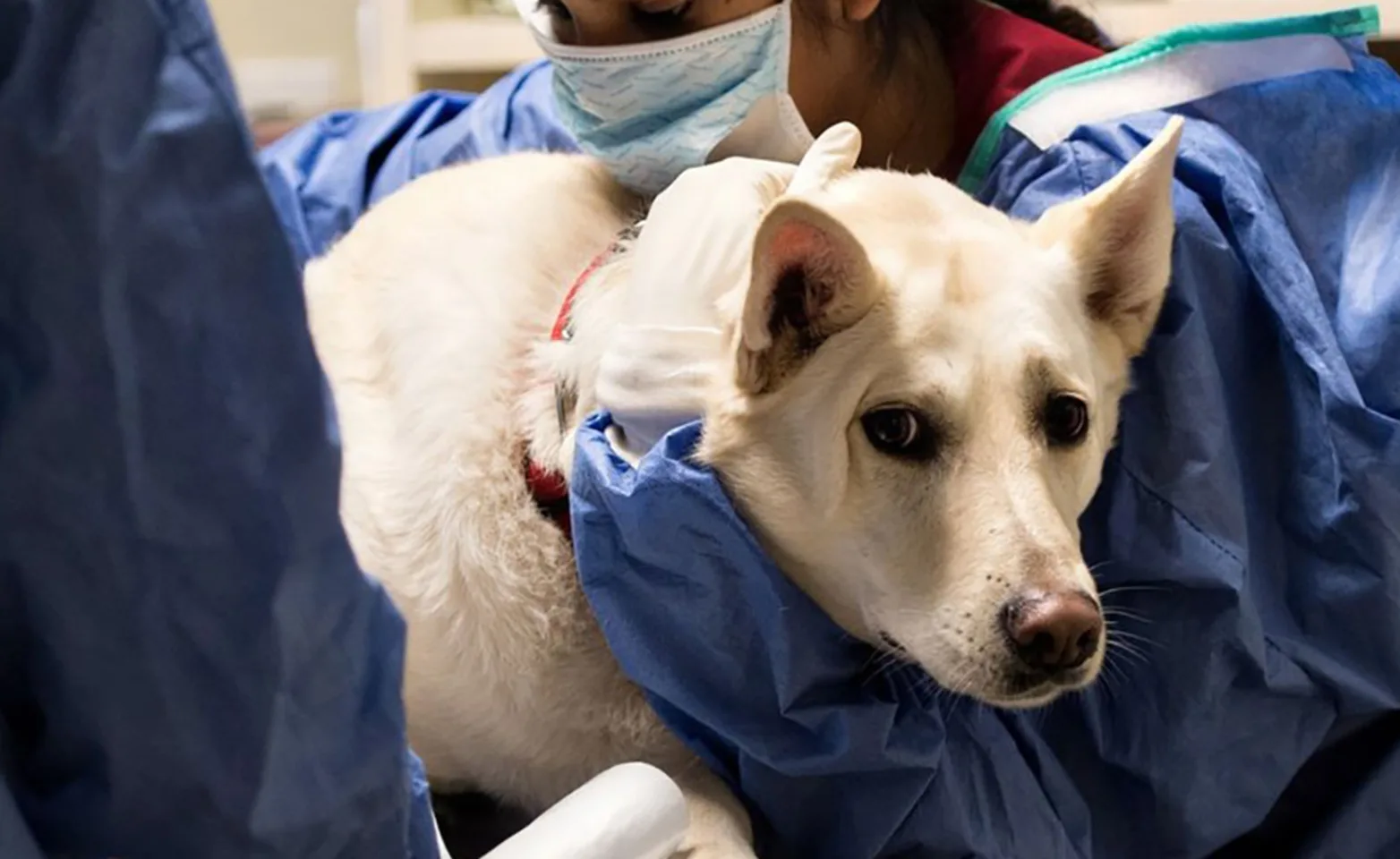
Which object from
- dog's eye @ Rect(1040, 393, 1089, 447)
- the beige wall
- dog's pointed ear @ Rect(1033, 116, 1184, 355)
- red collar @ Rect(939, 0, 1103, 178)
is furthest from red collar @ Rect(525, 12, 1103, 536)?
the beige wall

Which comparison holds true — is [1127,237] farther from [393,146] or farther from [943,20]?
[393,146]

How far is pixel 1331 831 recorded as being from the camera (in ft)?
3.42

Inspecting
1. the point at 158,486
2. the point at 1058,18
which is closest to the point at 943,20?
the point at 1058,18

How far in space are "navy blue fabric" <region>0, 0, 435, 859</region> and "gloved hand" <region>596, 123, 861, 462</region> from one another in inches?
17.2

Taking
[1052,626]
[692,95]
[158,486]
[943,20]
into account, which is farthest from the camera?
[943,20]

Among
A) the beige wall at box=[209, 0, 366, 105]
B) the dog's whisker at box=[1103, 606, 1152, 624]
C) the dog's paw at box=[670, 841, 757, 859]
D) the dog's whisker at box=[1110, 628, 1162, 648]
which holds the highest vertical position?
the dog's whisker at box=[1103, 606, 1152, 624]

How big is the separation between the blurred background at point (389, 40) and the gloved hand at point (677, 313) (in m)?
0.75

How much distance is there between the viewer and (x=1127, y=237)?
0.90 m

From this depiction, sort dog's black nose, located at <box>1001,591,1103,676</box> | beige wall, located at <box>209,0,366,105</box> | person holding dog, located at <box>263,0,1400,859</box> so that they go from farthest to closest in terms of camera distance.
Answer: beige wall, located at <box>209,0,366,105</box>, person holding dog, located at <box>263,0,1400,859</box>, dog's black nose, located at <box>1001,591,1103,676</box>

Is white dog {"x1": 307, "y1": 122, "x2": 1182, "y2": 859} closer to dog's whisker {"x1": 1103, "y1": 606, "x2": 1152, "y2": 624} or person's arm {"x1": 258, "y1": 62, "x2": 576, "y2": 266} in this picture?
dog's whisker {"x1": 1103, "y1": 606, "x2": 1152, "y2": 624}

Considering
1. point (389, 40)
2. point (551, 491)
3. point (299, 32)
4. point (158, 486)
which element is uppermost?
point (158, 486)

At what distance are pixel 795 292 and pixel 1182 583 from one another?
0.36 m

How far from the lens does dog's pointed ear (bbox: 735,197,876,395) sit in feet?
2.52

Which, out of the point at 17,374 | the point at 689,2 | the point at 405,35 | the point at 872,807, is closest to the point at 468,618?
the point at 872,807
